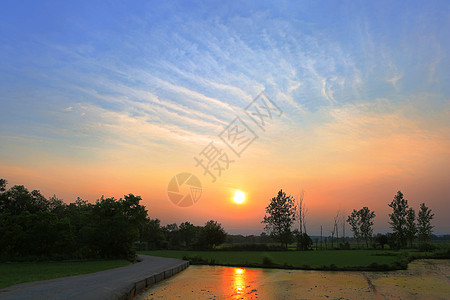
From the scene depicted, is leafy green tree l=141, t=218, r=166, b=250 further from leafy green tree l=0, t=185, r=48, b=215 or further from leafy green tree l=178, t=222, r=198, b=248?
leafy green tree l=0, t=185, r=48, b=215

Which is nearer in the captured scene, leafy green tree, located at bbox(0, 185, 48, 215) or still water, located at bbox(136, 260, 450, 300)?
still water, located at bbox(136, 260, 450, 300)

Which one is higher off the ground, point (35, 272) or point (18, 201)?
point (18, 201)

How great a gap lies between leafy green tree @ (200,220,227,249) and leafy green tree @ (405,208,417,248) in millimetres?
37282

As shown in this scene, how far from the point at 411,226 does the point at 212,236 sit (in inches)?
1615

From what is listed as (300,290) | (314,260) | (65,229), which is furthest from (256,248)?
(300,290)

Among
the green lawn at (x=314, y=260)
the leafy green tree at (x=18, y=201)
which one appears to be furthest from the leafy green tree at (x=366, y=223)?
the leafy green tree at (x=18, y=201)

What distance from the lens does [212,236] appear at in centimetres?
5825

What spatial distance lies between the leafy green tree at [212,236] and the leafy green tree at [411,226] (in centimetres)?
3728

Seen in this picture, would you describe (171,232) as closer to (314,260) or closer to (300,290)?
(314,260)

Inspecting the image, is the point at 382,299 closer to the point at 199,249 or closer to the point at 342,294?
the point at 342,294

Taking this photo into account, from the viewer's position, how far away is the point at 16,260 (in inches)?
1016

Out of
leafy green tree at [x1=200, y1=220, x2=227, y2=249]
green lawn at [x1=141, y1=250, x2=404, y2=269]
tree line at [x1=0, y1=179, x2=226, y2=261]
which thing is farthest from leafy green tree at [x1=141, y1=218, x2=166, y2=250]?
tree line at [x1=0, y1=179, x2=226, y2=261]

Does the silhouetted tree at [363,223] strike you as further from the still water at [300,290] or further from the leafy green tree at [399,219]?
the still water at [300,290]

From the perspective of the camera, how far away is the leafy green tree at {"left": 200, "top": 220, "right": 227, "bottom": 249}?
191 ft
